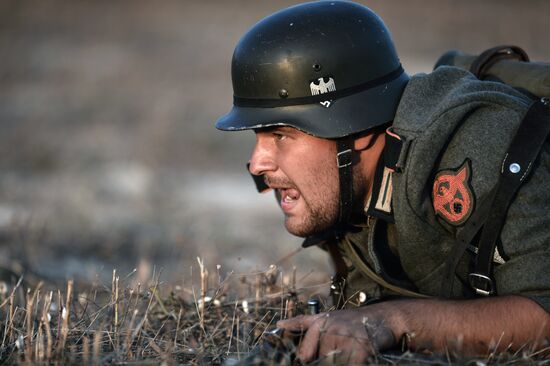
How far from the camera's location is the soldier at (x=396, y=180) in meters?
3.56

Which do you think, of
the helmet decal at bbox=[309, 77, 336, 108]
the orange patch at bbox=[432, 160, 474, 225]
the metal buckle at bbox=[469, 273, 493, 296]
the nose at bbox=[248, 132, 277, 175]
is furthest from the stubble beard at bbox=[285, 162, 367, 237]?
the metal buckle at bbox=[469, 273, 493, 296]

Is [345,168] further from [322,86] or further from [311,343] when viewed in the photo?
[311,343]

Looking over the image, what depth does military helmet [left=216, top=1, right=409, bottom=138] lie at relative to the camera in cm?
427

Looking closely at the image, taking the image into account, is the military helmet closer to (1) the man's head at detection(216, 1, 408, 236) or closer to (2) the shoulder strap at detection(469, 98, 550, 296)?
(1) the man's head at detection(216, 1, 408, 236)

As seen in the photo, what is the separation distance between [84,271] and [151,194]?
A: 3.06 meters

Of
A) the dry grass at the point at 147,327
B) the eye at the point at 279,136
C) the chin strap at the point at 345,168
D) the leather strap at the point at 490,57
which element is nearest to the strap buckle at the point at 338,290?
the dry grass at the point at 147,327

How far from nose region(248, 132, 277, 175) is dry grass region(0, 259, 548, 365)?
57 centimetres

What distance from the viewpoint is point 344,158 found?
4.28 metres

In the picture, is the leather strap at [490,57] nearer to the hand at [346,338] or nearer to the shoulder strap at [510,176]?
the shoulder strap at [510,176]

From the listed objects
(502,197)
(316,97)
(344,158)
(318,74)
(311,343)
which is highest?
(318,74)

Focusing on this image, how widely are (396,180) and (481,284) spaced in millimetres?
639

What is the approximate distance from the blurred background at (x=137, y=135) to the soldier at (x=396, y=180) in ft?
7.47

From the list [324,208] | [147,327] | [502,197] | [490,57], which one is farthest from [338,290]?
[490,57]

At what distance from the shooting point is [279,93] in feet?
14.2
